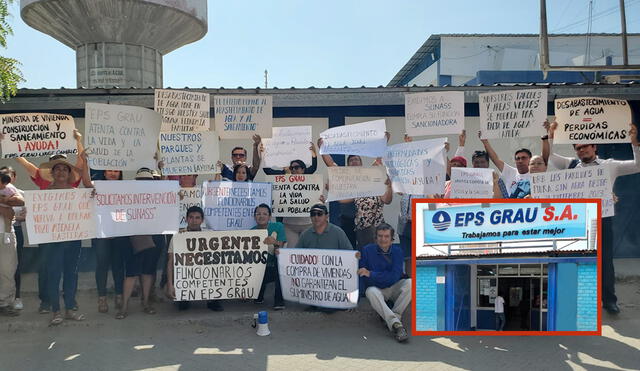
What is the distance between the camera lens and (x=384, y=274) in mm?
5793

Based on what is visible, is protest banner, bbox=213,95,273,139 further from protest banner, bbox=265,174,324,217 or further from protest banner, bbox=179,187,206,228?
protest banner, bbox=179,187,206,228

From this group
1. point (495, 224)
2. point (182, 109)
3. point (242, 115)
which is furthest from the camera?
point (242, 115)

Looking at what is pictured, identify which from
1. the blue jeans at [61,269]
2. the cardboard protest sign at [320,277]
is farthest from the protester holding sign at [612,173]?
the blue jeans at [61,269]

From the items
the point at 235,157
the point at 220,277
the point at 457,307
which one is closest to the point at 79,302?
the point at 220,277

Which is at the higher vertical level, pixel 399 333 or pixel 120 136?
pixel 120 136

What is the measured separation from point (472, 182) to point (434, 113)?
103cm

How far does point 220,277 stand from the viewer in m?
6.07

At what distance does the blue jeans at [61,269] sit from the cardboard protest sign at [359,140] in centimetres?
324

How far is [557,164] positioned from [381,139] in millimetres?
2140

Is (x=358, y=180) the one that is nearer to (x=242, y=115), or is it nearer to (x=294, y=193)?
(x=294, y=193)

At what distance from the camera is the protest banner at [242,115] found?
6.86 metres

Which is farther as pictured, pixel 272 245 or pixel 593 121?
pixel 272 245

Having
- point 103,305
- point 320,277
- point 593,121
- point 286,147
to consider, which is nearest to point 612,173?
point 593,121

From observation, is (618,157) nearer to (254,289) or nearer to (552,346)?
(552,346)
